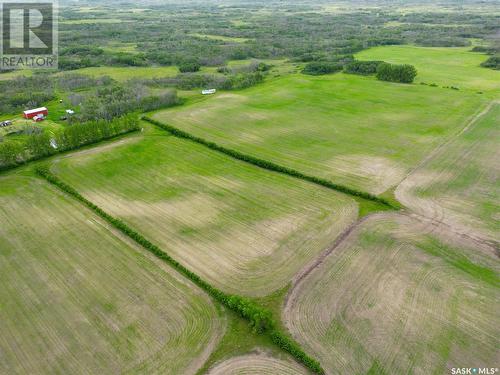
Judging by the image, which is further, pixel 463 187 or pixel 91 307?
pixel 463 187

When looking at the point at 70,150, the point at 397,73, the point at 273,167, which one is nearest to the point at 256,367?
the point at 273,167

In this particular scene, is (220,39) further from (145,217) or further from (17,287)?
(17,287)

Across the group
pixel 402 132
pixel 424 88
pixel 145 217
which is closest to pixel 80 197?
pixel 145 217

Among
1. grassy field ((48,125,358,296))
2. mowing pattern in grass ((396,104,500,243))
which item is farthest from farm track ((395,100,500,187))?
grassy field ((48,125,358,296))

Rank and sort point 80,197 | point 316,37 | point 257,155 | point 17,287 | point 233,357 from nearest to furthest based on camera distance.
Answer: point 233,357
point 17,287
point 80,197
point 257,155
point 316,37

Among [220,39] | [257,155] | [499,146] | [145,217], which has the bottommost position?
[145,217]

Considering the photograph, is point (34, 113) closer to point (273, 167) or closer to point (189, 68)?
point (189, 68)

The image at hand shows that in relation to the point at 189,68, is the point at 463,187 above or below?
below
